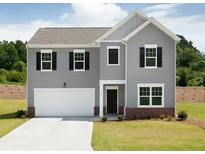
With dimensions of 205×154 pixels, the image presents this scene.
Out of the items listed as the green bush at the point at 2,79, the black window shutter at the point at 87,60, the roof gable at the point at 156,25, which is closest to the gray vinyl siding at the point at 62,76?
the black window shutter at the point at 87,60

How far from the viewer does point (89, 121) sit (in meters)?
33.5

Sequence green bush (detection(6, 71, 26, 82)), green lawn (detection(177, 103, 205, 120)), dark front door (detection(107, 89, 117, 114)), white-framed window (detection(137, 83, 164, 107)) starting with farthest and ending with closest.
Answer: green bush (detection(6, 71, 26, 82)) < dark front door (detection(107, 89, 117, 114)) < green lawn (detection(177, 103, 205, 120)) < white-framed window (detection(137, 83, 164, 107))

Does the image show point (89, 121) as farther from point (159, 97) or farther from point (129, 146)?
point (129, 146)

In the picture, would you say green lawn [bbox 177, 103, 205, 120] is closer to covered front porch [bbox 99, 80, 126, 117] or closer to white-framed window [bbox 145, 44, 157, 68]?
white-framed window [bbox 145, 44, 157, 68]

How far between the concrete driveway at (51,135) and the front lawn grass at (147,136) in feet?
2.29

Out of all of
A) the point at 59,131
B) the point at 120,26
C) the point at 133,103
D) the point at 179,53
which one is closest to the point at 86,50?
the point at 120,26

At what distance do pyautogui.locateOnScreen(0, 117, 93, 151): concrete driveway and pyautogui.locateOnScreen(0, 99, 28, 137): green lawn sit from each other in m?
0.59

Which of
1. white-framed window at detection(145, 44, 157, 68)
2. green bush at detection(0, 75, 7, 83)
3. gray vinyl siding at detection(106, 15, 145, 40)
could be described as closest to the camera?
white-framed window at detection(145, 44, 157, 68)

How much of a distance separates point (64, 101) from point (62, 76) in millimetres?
1983

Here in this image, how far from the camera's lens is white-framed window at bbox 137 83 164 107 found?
115 feet

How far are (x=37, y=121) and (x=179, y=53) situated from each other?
65.7 m

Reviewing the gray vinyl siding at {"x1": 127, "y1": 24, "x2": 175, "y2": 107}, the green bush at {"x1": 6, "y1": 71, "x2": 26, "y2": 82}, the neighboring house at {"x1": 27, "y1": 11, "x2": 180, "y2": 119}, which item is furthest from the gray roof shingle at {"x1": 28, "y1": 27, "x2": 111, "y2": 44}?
the green bush at {"x1": 6, "y1": 71, "x2": 26, "y2": 82}

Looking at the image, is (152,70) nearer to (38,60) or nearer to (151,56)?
(151,56)

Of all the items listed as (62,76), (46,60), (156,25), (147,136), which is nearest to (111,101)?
(62,76)
